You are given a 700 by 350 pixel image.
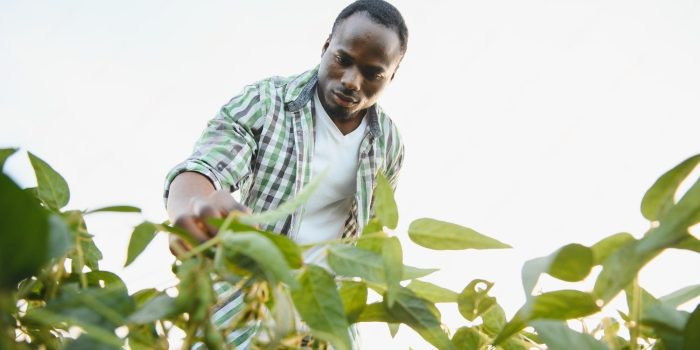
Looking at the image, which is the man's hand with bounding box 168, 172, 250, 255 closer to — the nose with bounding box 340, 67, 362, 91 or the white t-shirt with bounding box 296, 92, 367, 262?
the nose with bounding box 340, 67, 362, 91

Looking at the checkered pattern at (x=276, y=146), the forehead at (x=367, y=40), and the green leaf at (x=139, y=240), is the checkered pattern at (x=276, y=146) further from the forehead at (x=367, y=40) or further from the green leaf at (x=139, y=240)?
the green leaf at (x=139, y=240)

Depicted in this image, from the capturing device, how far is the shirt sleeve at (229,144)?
0.86 m

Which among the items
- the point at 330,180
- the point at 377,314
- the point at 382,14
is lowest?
the point at 330,180

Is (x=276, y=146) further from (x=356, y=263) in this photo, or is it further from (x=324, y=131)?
(x=356, y=263)

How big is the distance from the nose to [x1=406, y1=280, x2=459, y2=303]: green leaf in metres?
0.83

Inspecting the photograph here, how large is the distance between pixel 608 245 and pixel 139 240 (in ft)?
0.66

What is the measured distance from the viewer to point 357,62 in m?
1.15

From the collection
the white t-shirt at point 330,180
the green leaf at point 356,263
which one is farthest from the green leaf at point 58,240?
the white t-shirt at point 330,180

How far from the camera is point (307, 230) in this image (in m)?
1.29

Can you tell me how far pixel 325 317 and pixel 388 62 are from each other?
3.16 feet

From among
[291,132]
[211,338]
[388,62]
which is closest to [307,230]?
[291,132]

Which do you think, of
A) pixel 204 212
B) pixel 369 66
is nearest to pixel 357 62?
pixel 369 66

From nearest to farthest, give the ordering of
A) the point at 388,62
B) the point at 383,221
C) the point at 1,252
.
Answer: the point at 1,252
the point at 383,221
the point at 388,62

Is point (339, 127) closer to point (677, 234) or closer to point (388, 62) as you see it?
point (388, 62)
